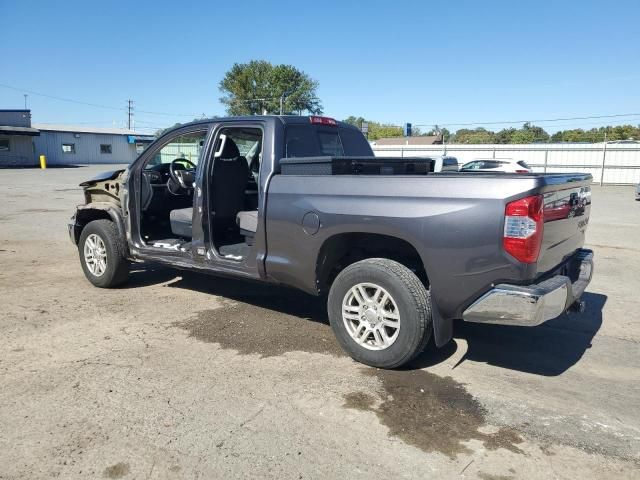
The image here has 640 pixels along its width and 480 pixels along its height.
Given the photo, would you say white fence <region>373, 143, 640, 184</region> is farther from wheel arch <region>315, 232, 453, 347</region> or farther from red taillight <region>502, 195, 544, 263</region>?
red taillight <region>502, 195, 544, 263</region>

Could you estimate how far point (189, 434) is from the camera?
3.04m

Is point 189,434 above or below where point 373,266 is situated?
below

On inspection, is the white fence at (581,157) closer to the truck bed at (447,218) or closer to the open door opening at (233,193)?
the open door opening at (233,193)

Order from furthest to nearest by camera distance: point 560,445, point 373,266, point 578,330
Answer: point 578,330
point 373,266
point 560,445

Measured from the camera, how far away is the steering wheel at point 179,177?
5773mm

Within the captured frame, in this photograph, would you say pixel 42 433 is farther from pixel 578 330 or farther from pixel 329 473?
pixel 578 330

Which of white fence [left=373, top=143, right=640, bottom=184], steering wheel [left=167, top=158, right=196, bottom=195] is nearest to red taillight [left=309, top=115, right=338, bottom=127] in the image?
steering wheel [left=167, top=158, right=196, bottom=195]

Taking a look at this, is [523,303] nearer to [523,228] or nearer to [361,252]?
[523,228]

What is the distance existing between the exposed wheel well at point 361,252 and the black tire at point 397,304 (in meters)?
0.18

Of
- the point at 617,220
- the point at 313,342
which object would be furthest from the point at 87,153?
the point at 313,342

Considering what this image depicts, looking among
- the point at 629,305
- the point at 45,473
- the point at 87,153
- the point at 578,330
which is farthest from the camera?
the point at 87,153

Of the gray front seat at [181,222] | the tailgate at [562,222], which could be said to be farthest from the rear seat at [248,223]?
the tailgate at [562,222]

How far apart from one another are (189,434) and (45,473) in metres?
0.75

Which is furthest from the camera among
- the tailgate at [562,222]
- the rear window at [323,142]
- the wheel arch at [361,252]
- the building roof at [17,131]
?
the building roof at [17,131]
